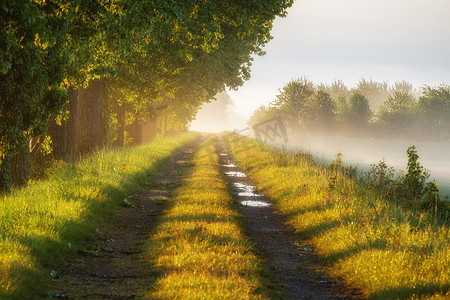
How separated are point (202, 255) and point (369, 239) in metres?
3.53

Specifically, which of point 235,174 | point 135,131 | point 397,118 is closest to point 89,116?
point 235,174

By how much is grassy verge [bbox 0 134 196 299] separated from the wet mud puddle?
3.82m

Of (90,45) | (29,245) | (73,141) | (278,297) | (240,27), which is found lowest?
(278,297)

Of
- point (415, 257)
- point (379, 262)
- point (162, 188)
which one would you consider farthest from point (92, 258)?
point (162, 188)

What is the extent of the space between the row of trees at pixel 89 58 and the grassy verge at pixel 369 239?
6774 millimetres

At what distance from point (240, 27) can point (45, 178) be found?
10.5 metres

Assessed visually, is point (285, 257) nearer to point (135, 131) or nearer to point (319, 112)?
point (135, 131)

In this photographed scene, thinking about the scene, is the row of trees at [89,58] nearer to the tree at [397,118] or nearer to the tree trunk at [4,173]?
the tree trunk at [4,173]

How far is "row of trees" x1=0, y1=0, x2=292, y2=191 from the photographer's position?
8977 mm

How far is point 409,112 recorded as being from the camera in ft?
226

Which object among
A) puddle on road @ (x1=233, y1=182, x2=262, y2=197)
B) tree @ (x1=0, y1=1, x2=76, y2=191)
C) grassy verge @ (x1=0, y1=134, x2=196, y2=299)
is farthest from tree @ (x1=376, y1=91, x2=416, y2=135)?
tree @ (x1=0, y1=1, x2=76, y2=191)

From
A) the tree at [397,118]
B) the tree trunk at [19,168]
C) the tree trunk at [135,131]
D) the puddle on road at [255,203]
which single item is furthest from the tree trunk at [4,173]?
the tree at [397,118]

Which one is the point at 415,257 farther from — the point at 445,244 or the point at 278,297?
the point at 278,297

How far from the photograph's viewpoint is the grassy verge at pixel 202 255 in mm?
6159
